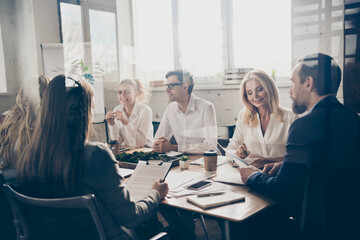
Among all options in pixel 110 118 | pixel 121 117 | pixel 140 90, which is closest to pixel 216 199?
pixel 110 118

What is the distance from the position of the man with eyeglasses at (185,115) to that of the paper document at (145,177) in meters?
1.07

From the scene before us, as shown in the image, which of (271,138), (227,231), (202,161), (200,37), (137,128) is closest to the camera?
(227,231)

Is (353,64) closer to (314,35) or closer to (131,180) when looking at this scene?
(314,35)

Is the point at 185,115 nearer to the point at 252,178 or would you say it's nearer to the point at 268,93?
the point at 268,93

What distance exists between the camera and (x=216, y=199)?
1.04 meters

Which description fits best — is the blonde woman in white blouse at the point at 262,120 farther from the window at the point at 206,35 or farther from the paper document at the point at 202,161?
the paper document at the point at 202,161

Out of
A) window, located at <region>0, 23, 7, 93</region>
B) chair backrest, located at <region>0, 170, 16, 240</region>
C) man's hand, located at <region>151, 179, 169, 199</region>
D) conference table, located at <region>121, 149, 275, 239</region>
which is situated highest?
window, located at <region>0, 23, 7, 93</region>

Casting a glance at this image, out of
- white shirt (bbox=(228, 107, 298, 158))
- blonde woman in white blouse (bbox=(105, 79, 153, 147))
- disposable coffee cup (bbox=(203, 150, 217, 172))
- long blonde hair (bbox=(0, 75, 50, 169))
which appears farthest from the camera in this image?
blonde woman in white blouse (bbox=(105, 79, 153, 147))

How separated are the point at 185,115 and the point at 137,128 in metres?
0.44

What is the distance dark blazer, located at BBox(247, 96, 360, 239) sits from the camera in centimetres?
100

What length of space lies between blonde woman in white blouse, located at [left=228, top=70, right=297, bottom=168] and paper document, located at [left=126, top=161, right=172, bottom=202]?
0.79 meters

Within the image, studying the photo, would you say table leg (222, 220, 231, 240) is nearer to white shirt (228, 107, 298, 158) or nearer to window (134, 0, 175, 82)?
white shirt (228, 107, 298, 158)

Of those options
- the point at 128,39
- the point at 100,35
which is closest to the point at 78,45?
the point at 100,35

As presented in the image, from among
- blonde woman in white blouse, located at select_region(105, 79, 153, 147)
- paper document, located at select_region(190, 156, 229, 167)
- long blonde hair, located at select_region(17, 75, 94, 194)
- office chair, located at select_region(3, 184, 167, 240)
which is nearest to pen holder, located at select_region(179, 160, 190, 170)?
paper document, located at select_region(190, 156, 229, 167)
